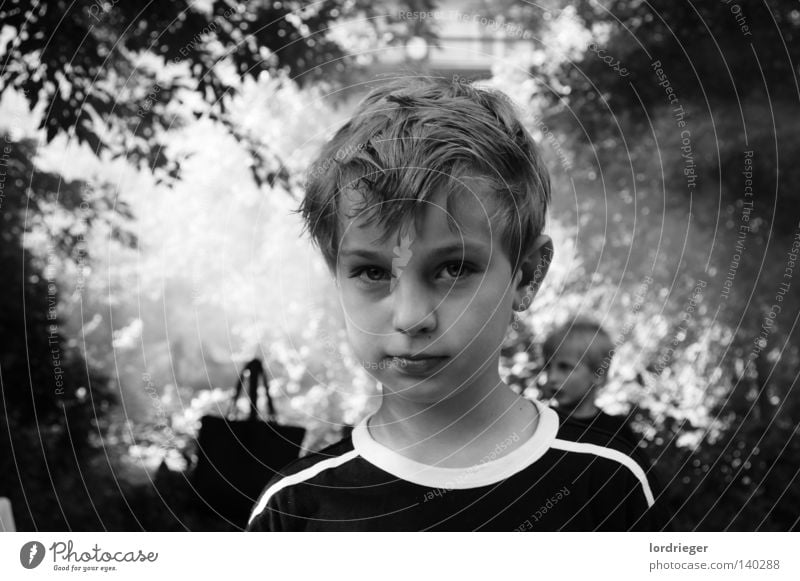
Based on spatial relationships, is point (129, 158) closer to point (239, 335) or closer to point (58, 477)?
point (239, 335)

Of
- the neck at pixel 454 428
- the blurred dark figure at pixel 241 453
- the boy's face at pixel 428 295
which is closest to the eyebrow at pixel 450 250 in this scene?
the boy's face at pixel 428 295

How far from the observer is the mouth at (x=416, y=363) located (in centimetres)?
76

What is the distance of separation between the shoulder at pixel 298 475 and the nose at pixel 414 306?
14cm

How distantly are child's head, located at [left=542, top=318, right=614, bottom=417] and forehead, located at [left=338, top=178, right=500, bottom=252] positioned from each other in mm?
284

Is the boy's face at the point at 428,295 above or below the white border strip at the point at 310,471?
above

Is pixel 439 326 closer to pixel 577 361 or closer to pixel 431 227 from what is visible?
pixel 431 227

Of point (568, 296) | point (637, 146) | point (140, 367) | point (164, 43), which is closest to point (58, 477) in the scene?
point (140, 367)

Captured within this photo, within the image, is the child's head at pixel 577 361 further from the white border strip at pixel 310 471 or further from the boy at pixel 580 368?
the white border strip at pixel 310 471

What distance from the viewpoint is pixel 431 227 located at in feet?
2.41

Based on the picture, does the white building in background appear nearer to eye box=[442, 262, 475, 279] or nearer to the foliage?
the foliage

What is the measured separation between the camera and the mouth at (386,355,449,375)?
2.50 feet

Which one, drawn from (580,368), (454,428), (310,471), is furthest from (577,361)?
(310,471)

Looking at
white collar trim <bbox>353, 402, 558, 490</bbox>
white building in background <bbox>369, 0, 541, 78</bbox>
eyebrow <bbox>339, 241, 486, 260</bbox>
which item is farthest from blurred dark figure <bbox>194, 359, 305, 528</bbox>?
white building in background <bbox>369, 0, 541, 78</bbox>

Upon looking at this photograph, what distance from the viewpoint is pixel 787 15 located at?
1.03m
